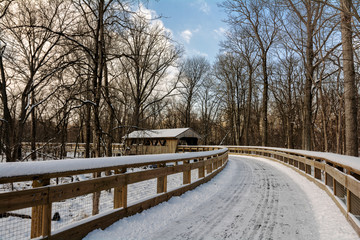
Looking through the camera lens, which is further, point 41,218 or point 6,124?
point 6,124

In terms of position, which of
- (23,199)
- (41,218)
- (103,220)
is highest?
(23,199)

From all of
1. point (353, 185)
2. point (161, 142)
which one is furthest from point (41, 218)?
point (161, 142)

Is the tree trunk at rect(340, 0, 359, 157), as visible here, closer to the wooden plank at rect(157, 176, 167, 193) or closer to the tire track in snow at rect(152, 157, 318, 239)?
the tire track in snow at rect(152, 157, 318, 239)

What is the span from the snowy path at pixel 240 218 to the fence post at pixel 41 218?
0.68m

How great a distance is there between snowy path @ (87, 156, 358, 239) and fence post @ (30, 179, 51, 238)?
2.23ft

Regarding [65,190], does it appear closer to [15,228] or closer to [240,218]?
[240,218]

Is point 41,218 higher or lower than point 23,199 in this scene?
lower

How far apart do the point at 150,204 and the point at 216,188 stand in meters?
3.04

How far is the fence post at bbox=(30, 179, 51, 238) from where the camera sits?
258 cm

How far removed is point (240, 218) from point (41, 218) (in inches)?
133

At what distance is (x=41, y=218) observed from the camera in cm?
265

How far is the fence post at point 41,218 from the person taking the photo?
2.58 metres

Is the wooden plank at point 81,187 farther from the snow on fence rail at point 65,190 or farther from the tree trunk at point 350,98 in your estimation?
the tree trunk at point 350,98

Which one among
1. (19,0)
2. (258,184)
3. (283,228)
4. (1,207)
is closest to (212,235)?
(283,228)
